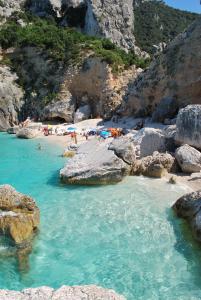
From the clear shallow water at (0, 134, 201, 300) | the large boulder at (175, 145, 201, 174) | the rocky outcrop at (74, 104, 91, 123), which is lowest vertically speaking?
the clear shallow water at (0, 134, 201, 300)

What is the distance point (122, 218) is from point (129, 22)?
2673 inches

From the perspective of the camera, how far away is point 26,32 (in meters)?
57.9

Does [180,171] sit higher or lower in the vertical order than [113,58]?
lower

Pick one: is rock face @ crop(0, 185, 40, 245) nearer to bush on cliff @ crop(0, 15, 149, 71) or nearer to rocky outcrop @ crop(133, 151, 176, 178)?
rocky outcrop @ crop(133, 151, 176, 178)

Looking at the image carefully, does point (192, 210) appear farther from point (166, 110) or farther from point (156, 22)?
point (156, 22)

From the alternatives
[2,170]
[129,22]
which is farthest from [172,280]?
[129,22]

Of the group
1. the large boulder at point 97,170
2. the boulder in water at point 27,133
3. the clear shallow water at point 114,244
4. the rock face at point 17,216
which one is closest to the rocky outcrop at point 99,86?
the boulder in water at point 27,133

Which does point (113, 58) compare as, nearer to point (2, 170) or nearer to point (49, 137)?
point (49, 137)

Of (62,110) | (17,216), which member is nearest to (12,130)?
(62,110)

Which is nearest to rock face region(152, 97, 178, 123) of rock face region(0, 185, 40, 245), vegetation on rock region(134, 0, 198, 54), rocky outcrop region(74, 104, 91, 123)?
rocky outcrop region(74, 104, 91, 123)

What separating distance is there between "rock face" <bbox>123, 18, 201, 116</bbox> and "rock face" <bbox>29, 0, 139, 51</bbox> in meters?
31.2

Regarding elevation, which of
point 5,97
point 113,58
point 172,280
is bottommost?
point 172,280

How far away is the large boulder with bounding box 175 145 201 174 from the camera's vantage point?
22.2m

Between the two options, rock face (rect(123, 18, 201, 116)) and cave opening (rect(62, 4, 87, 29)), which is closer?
rock face (rect(123, 18, 201, 116))
